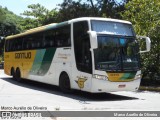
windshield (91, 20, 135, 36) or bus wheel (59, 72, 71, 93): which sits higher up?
windshield (91, 20, 135, 36)

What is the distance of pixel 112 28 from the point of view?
14938 millimetres

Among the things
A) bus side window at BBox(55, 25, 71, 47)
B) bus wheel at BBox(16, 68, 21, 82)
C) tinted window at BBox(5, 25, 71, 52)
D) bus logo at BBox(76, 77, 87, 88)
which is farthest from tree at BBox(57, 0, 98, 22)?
bus logo at BBox(76, 77, 87, 88)

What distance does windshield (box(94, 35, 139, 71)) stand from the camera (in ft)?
46.5

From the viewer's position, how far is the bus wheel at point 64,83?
16266 millimetres

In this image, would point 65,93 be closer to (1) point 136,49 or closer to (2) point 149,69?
(1) point 136,49

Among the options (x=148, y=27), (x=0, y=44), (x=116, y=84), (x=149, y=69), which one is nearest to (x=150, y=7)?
(x=148, y=27)

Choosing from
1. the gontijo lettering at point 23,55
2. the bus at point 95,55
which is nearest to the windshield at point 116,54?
the bus at point 95,55

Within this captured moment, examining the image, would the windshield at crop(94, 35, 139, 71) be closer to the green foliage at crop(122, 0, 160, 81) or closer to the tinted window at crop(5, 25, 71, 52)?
the tinted window at crop(5, 25, 71, 52)

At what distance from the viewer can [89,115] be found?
34.8 feet

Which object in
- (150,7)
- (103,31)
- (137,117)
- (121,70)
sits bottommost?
(137,117)

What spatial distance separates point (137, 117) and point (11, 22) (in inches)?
2092

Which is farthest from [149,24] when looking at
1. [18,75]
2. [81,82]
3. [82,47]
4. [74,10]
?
[74,10]

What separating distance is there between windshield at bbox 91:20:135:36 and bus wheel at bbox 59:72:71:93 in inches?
115

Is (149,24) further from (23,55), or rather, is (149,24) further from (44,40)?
(23,55)
